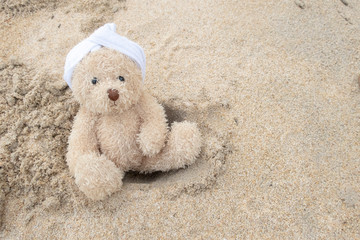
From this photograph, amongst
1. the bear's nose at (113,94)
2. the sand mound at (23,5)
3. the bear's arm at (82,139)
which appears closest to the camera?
the bear's nose at (113,94)

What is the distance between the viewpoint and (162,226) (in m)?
1.37

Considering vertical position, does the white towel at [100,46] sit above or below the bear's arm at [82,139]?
above

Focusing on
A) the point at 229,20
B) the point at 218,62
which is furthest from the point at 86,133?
the point at 229,20

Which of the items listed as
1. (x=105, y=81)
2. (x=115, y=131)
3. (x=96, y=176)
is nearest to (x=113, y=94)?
(x=105, y=81)

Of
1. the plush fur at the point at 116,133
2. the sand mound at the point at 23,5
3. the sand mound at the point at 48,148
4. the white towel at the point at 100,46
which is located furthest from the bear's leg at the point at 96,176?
the sand mound at the point at 23,5

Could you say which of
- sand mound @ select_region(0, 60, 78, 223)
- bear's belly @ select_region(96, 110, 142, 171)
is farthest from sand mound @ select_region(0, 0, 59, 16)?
bear's belly @ select_region(96, 110, 142, 171)

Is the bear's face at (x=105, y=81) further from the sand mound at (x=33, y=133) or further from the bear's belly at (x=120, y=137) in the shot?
the sand mound at (x=33, y=133)

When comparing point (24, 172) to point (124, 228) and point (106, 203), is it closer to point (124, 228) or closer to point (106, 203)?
point (106, 203)

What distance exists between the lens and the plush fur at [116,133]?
1345mm

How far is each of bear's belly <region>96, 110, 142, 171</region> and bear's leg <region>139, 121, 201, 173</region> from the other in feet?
0.34

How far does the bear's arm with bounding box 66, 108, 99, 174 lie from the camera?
4.75ft

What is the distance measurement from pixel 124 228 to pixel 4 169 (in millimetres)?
671

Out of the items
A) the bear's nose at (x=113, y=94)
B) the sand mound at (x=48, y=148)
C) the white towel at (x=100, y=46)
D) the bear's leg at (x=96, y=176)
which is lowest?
the sand mound at (x=48, y=148)

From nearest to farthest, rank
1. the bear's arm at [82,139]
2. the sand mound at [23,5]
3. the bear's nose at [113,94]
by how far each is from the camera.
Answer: the bear's nose at [113,94]
the bear's arm at [82,139]
the sand mound at [23,5]
